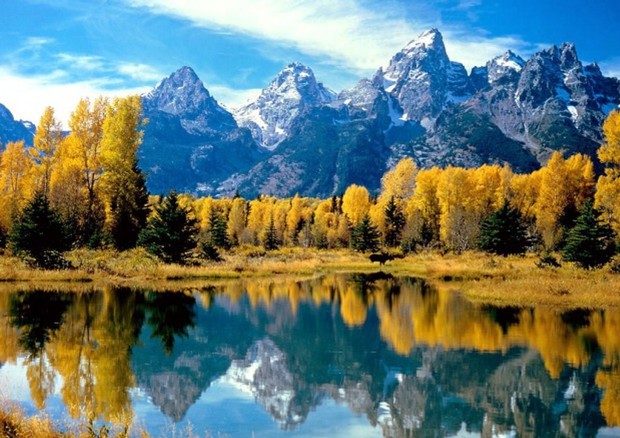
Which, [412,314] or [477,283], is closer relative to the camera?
[412,314]

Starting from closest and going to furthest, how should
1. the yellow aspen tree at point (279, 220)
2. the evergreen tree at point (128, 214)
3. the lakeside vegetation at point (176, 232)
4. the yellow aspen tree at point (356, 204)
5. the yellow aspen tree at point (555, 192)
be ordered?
the lakeside vegetation at point (176, 232) < the evergreen tree at point (128, 214) < the yellow aspen tree at point (555, 192) < the yellow aspen tree at point (356, 204) < the yellow aspen tree at point (279, 220)

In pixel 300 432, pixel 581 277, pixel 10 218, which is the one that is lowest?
pixel 300 432

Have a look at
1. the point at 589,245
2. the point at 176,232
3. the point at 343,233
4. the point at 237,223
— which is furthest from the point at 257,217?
the point at 589,245

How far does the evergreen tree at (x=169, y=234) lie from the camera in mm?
45812

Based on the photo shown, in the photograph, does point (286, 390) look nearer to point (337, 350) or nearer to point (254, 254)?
point (337, 350)

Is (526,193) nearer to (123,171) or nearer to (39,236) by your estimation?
(123,171)

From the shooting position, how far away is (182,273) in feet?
141

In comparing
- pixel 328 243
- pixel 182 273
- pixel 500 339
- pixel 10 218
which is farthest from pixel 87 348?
pixel 328 243

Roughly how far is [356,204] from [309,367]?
85.2 m

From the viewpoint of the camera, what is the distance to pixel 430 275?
173 feet

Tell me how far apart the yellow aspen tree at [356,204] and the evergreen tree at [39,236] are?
66.7 meters

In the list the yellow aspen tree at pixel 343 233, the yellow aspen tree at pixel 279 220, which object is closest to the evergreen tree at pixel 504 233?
the yellow aspen tree at pixel 343 233

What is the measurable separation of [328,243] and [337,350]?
78.7m

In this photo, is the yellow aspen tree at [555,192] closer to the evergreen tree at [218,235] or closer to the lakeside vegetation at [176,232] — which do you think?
the lakeside vegetation at [176,232]
